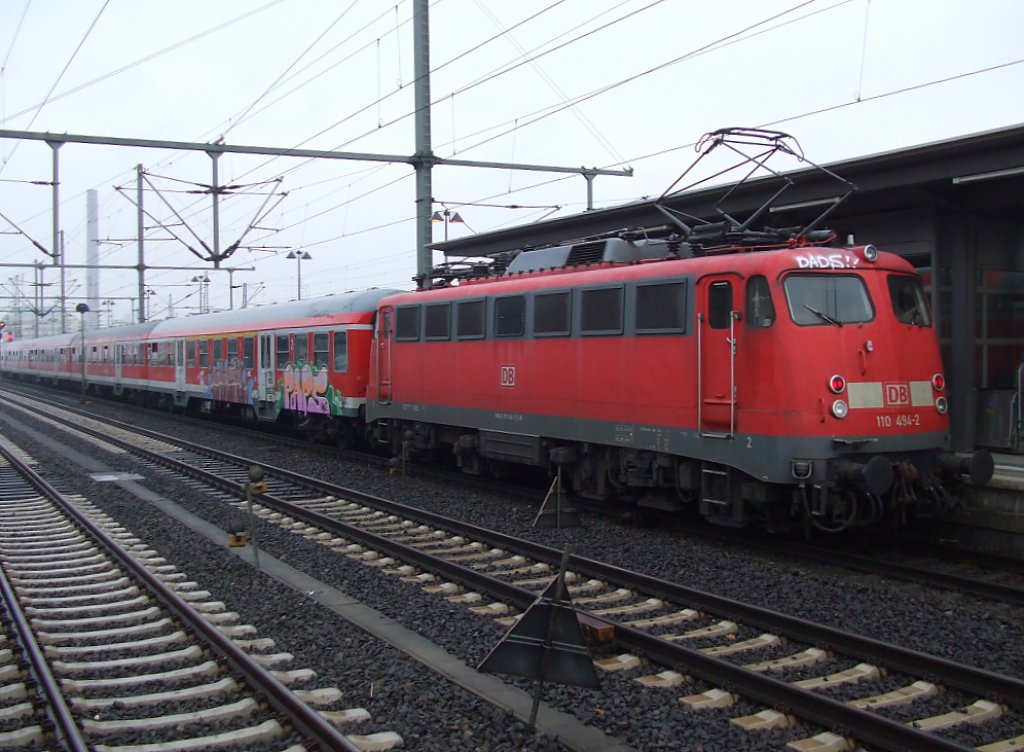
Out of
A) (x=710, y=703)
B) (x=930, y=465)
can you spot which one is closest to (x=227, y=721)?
(x=710, y=703)

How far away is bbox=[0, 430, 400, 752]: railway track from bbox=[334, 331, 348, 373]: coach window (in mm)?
10052

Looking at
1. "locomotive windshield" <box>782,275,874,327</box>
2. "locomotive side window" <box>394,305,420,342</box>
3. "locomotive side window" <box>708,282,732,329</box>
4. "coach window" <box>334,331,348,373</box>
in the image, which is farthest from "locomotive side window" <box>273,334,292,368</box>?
"locomotive windshield" <box>782,275,874,327</box>

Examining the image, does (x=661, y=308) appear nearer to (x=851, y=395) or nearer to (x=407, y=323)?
(x=851, y=395)

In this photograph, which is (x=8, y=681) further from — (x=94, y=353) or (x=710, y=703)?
(x=94, y=353)

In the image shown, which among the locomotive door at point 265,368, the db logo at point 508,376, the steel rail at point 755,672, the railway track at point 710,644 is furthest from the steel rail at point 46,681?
the locomotive door at point 265,368

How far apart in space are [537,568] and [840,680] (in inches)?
156

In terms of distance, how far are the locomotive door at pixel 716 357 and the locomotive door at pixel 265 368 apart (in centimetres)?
1597

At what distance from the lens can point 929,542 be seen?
11312 millimetres

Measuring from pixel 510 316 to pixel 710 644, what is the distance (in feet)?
24.5

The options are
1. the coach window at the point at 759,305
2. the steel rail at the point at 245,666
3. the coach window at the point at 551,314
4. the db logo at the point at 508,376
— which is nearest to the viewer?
the steel rail at the point at 245,666

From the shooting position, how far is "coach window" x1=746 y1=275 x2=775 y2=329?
9906 mm

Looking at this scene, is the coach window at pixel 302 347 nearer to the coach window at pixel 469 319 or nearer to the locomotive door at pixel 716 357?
the coach window at pixel 469 319

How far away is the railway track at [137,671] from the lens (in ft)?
18.5

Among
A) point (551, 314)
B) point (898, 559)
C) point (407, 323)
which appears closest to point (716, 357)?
point (898, 559)
